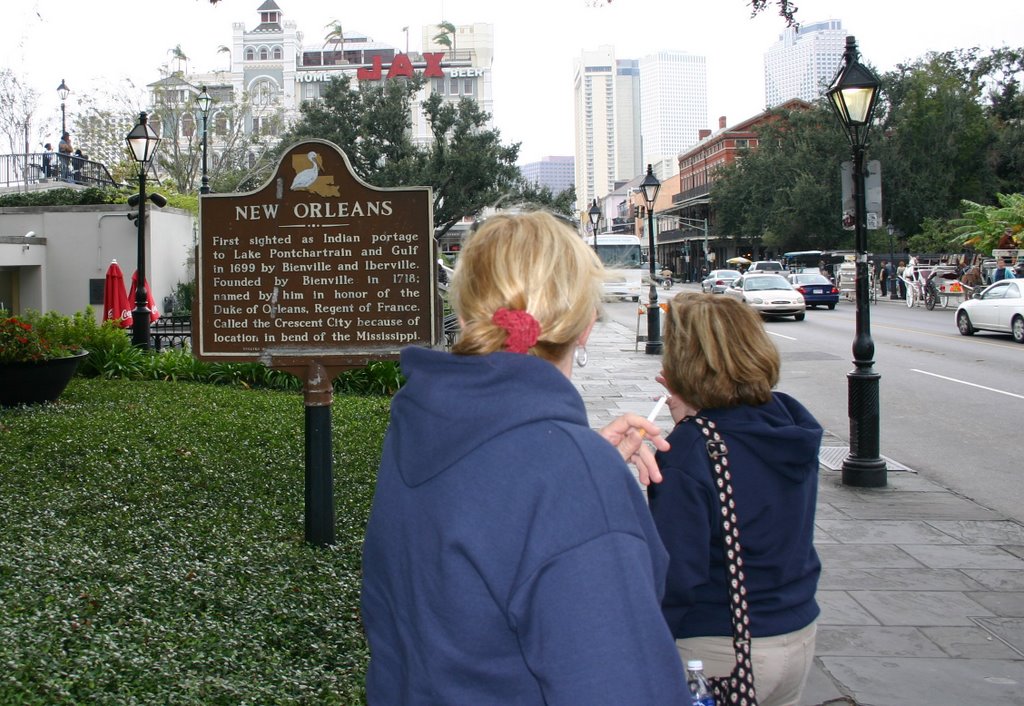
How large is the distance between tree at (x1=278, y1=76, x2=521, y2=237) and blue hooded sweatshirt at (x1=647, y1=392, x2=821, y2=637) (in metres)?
42.4

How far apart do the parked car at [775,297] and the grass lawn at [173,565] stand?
2376cm

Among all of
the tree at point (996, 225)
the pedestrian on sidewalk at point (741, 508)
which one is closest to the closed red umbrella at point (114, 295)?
the pedestrian on sidewalk at point (741, 508)

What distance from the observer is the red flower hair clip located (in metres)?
1.63

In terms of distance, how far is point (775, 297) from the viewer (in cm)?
3128

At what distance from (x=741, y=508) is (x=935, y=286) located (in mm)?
37165

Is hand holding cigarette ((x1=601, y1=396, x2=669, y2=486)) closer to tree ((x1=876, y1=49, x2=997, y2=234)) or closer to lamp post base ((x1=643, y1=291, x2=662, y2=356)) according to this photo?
lamp post base ((x1=643, y1=291, x2=662, y2=356))

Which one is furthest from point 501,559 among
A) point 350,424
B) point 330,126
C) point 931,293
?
point 330,126

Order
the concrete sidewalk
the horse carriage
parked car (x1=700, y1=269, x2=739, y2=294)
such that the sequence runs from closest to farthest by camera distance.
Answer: the concrete sidewalk → the horse carriage → parked car (x1=700, y1=269, x2=739, y2=294)

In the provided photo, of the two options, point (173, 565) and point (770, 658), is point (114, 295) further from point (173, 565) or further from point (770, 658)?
point (770, 658)

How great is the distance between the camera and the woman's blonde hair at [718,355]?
258 centimetres

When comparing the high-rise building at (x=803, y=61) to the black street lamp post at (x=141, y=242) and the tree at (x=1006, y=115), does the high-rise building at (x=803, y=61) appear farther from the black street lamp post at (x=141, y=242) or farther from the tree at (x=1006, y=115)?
the black street lamp post at (x=141, y=242)

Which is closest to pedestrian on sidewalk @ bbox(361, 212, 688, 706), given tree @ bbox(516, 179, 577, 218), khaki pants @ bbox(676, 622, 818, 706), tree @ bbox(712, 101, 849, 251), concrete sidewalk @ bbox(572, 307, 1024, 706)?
khaki pants @ bbox(676, 622, 818, 706)

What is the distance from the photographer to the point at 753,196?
247 ft

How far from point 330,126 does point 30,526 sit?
43.5m
